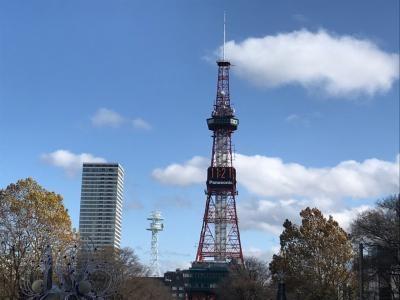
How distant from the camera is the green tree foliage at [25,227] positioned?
157 ft

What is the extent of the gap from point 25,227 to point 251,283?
153ft

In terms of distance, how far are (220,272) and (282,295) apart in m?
93.6

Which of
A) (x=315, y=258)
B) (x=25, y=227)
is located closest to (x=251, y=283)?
(x=315, y=258)

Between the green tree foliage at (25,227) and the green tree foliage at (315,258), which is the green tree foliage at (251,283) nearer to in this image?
the green tree foliage at (315,258)

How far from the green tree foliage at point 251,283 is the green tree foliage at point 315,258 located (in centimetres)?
2498

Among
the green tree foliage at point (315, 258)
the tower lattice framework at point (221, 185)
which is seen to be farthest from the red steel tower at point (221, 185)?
the green tree foliage at point (315, 258)

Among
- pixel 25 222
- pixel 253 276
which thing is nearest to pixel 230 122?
pixel 253 276

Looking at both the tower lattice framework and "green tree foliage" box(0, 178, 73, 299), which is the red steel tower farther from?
"green tree foliage" box(0, 178, 73, 299)

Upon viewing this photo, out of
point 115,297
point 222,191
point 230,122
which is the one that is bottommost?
point 115,297

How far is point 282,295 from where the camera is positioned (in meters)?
51.4

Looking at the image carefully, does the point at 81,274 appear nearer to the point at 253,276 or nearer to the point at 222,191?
the point at 253,276

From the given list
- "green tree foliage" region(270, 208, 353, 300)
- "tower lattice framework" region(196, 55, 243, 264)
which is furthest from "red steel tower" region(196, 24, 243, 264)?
"green tree foliage" region(270, 208, 353, 300)

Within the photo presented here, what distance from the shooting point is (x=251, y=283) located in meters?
87.6

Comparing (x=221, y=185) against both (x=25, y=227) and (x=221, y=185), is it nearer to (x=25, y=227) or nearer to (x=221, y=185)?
(x=221, y=185)
